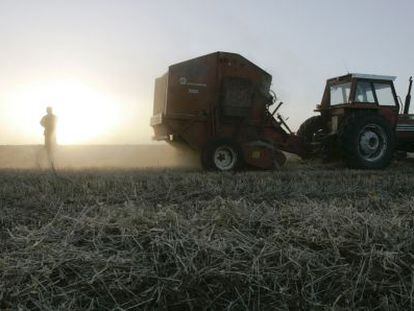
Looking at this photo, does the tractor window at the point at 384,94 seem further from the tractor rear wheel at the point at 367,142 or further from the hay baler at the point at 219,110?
the hay baler at the point at 219,110

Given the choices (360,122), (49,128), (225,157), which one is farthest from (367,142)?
(49,128)

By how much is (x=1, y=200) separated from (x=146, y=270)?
13.8 feet

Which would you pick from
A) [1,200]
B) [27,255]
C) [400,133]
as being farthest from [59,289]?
[400,133]

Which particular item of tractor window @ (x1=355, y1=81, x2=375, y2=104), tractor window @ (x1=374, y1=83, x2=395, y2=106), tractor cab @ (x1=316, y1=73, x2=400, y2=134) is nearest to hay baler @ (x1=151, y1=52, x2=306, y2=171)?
tractor cab @ (x1=316, y1=73, x2=400, y2=134)

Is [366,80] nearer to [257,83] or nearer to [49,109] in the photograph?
[257,83]

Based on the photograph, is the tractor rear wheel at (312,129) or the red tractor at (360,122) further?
the tractor rear wheel at (312,129)

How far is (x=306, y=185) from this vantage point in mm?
9297

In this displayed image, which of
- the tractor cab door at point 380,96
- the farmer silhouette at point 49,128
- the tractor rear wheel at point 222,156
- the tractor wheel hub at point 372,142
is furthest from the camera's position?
the farmer silhouette at point 49,128

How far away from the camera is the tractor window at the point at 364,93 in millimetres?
14133

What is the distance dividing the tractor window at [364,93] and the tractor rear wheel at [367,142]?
0.47m

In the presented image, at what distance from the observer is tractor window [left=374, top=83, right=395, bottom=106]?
14.4 metres

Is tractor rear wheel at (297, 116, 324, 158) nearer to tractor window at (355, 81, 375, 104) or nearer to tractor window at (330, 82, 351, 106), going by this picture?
tractor window at (330, 82, 351, 106)

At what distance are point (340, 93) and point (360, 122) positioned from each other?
1.08 meters

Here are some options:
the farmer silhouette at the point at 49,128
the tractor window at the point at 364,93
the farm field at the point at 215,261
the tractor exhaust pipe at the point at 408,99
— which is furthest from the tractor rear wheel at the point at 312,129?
the farm field at the point at 215,261
